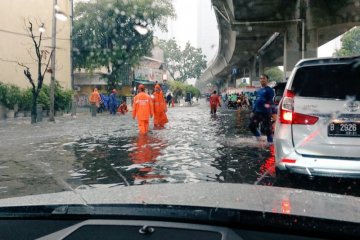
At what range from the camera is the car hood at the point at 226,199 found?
195 centimetres

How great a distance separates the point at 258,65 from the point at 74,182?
4686cm

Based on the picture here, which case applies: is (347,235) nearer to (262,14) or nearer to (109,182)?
(109,182)

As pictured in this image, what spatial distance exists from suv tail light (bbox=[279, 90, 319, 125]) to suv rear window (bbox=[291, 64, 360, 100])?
0.37 feet

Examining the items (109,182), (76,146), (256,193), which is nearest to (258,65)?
(76,146)

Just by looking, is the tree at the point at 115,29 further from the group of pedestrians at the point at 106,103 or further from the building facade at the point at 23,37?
the group of pedestrians at the point at 106,103

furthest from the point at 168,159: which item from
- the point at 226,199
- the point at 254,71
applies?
the point at 254,71

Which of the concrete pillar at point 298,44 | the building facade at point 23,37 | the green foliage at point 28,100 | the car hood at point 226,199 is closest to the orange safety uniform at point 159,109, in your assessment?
the concrete pillar at point 298,44

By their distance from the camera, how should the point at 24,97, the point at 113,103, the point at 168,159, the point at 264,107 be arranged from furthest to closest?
the point at 113,103 < the point at 24,97 < the point at 264,107 < the point at 168,159

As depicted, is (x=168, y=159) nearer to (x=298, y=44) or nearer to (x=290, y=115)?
(x=290, y=115)

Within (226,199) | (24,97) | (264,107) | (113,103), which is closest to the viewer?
(226,199)

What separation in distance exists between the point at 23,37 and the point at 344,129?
30.8m

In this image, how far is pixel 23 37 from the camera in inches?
→ 1304

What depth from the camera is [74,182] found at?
23.4 feet

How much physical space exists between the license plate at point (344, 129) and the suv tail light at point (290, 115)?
21 centimetres
